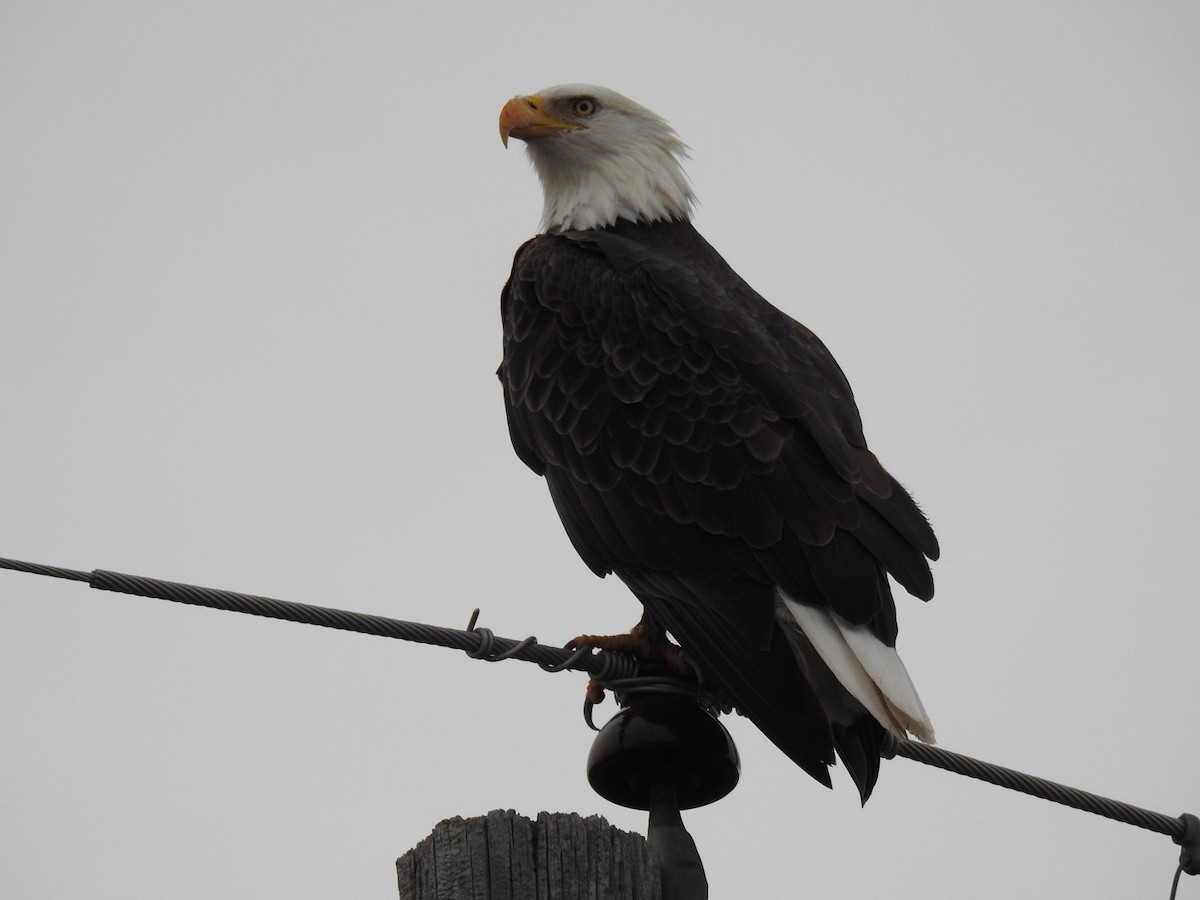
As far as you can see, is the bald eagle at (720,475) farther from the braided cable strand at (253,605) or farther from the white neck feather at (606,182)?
the braided cable strand at (253,605)

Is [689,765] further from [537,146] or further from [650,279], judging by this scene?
[537,146]

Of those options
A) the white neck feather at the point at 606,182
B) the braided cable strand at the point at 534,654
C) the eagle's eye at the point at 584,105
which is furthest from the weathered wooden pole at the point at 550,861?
the eagle's eye at the point at 584,105

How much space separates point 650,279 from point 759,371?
0.66 metres

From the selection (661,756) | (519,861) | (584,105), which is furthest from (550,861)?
(584,105)

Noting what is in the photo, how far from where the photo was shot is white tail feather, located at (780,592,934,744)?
430cm

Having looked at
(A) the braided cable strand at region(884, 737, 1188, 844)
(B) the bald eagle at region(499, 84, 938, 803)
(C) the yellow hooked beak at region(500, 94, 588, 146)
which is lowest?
(A) the braided cable strand at region(884, 737, 1188, 844)

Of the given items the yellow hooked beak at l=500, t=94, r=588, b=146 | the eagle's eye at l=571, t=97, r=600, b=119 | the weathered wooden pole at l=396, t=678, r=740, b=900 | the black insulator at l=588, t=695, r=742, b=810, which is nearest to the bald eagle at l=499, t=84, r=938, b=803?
the yellow hooked beak at l=500, t=94, r=588, b=146

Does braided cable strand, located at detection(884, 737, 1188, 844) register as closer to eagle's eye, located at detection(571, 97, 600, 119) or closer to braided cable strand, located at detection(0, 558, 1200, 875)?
braided cable strand, located at detection(0, 558, 1200, 875)

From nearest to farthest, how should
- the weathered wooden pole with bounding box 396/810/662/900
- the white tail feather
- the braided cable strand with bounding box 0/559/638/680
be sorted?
1. the weathered wooden pole with bounding box 396/810/662/900
2. the braided cable strand with bounding box 0/559/638/680
3. the white tail feather

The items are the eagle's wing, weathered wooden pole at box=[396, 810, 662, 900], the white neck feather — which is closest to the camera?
weathered wooden pole at box=[396, 810, 662, 900]

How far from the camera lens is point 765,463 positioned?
498 cm

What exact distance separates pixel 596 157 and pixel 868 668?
9.99 feet

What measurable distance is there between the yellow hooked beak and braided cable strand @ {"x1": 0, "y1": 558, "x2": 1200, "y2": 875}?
2.82m

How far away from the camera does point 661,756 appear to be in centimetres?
371
